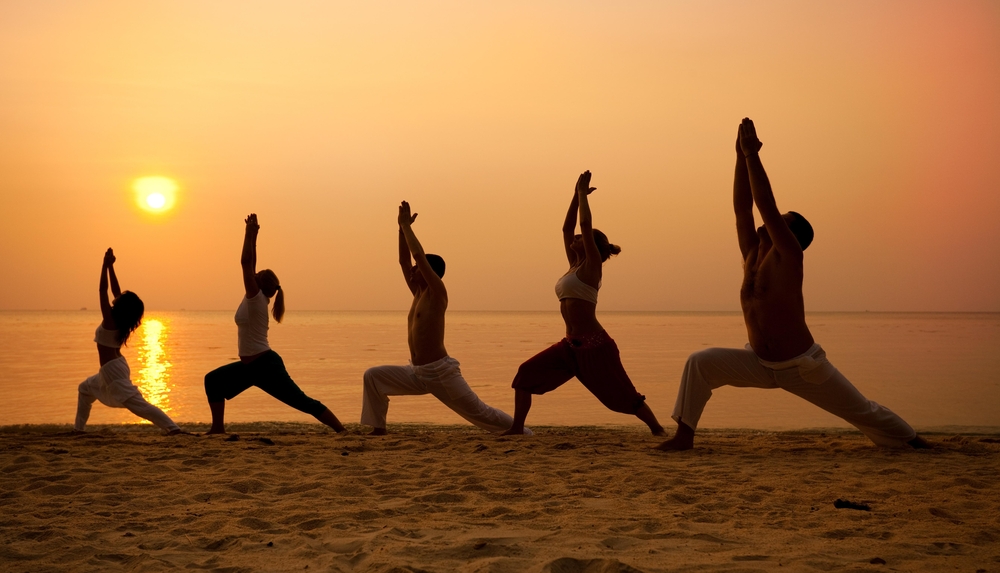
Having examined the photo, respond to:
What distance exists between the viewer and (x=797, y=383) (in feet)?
21.3

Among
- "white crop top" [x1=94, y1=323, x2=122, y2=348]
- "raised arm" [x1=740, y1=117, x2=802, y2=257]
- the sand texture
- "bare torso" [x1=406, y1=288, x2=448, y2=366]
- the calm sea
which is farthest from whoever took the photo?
the calm sea

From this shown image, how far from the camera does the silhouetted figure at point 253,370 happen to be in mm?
8375

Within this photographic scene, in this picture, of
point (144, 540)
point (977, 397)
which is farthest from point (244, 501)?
point (977, 397)

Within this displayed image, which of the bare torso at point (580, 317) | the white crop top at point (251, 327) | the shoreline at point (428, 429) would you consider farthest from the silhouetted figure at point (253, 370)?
the bare torso at point (580, 317)

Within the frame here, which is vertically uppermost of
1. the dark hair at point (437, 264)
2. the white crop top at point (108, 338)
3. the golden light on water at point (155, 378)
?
the dark hair at point (437, 264)

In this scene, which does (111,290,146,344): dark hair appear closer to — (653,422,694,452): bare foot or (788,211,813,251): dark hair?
(653,422,694,452): bare foot

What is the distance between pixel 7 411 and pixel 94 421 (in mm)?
1743

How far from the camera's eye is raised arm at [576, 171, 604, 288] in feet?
25.2

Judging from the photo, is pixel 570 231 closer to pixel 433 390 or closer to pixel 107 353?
pixel 433 390

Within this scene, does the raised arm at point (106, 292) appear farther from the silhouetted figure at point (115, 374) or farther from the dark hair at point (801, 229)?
the dark hair at point (801, 229)

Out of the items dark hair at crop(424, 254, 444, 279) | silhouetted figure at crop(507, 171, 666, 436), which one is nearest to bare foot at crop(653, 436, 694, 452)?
silhouetted figure at crop(507, 171, 666, 436)

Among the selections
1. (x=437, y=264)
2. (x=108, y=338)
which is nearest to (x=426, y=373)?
(x=437, y=264)

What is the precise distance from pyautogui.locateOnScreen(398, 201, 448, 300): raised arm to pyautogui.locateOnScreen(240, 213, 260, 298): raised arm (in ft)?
4.89

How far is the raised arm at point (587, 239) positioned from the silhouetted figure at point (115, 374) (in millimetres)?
4347
